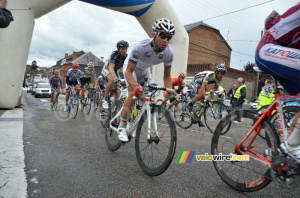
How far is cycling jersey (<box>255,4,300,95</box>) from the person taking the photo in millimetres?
1986

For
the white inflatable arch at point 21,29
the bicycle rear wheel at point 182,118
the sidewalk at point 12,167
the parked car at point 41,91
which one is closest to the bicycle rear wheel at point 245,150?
the sidewalk at point 12,167

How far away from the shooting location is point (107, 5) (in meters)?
8.87

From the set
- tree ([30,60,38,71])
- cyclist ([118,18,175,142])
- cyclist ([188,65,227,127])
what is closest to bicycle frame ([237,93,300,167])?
cyclist ([118,18,175,142])

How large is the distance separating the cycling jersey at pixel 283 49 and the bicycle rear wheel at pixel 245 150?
493mm

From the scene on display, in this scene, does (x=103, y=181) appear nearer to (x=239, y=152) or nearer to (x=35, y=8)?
(x=239, y=152)

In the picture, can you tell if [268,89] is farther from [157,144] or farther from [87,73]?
[87,73]

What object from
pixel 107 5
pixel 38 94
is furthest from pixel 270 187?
pixel 38 94

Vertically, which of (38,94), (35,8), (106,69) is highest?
(35,8)

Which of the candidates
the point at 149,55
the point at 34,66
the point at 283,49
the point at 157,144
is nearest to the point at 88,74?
the point at 149,55

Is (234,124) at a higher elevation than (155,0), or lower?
lower

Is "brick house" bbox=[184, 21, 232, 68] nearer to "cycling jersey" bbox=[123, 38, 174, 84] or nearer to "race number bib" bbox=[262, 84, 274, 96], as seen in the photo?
"cycling jersey" bbox=[123, 38, 174, 84]

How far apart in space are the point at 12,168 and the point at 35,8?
23.9 feet

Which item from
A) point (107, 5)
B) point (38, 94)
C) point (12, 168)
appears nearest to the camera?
point (12, 168)

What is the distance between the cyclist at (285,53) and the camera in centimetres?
198
